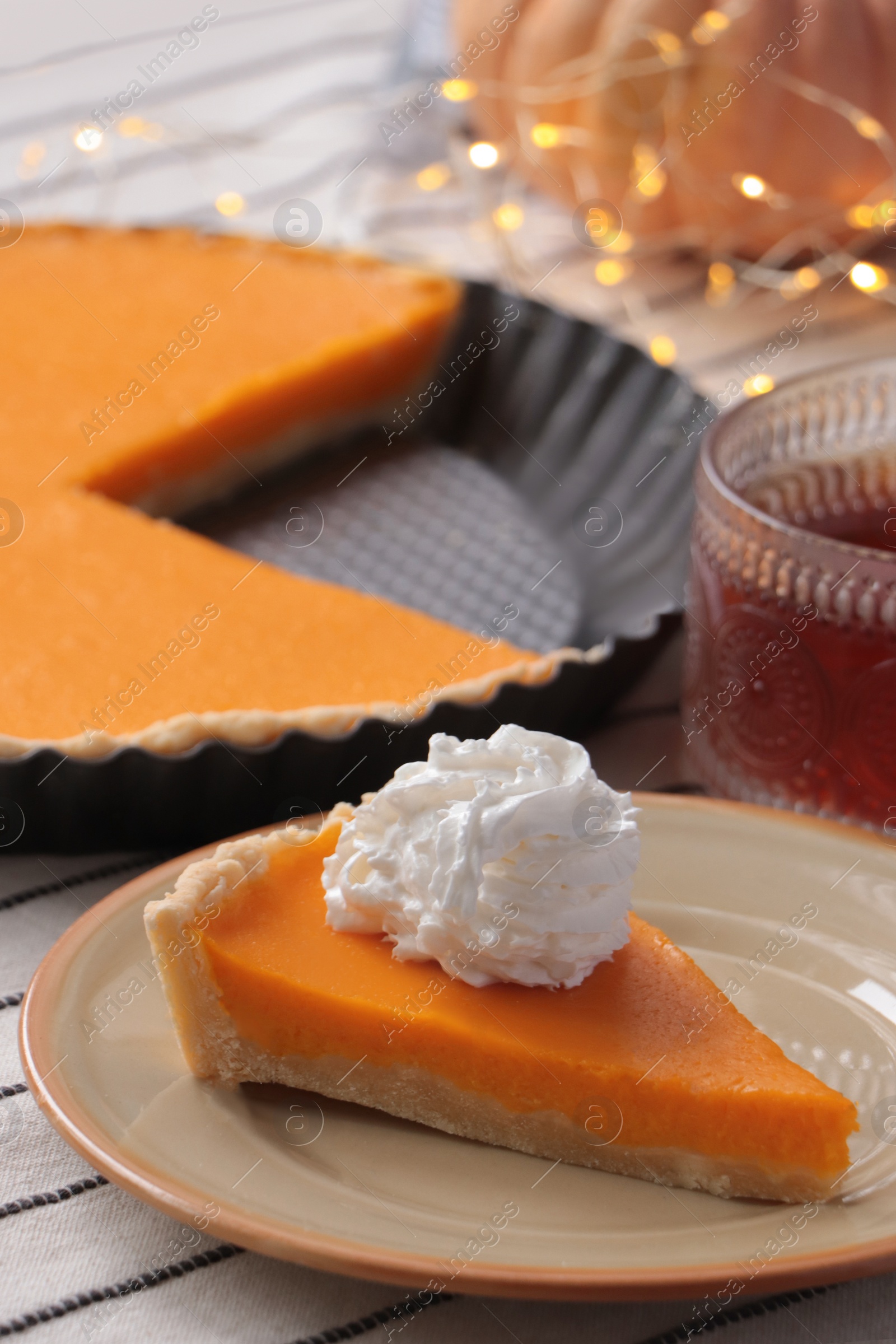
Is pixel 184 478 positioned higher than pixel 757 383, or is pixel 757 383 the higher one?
pixel 184 478

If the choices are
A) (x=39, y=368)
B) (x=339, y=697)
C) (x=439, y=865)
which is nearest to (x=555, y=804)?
(x=439, y=865)

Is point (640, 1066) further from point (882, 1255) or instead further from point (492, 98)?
point (492, 98)

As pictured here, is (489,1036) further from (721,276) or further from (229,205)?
(229,205)

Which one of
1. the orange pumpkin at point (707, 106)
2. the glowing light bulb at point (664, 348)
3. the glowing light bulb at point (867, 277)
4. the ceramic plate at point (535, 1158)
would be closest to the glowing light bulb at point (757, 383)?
the glowing light bulb at point (664, 348)

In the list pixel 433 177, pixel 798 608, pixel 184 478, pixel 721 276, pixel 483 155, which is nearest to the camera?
pixel 798 608

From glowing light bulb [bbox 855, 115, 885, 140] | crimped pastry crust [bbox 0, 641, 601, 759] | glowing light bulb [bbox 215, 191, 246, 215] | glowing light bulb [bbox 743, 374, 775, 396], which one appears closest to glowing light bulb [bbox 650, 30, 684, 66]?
glowing light bulb [bbox 855, 115, 885, 140]

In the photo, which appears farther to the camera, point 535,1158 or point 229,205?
point 229,205

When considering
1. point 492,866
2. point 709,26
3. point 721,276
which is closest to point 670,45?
point 709,26
